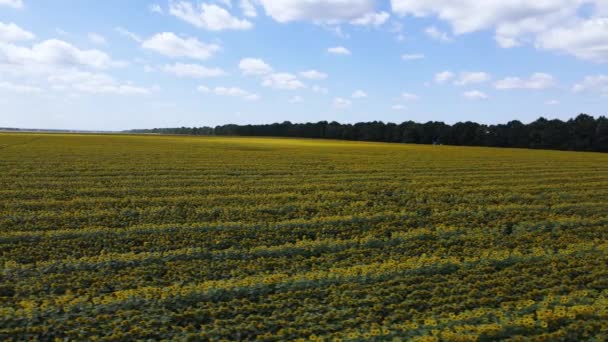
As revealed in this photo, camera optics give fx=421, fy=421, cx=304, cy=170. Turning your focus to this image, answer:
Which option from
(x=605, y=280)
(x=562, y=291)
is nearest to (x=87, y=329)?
(x=562, y=291)

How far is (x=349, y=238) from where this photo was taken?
9.39 metres

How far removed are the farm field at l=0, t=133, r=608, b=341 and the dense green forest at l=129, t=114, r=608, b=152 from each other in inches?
2649

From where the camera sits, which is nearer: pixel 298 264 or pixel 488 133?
pixel 298 264

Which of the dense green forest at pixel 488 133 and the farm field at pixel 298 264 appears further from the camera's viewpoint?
the dense green forest at pixel 488 133

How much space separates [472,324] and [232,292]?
11.2ft

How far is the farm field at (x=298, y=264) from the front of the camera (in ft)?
17.9

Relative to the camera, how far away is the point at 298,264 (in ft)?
25.1

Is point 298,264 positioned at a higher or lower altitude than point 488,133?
lower

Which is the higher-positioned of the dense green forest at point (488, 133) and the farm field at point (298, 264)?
the dense green forest at point (488, 133)

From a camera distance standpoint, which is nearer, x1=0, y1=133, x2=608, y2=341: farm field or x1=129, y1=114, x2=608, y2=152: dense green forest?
x1=0, y1=133, x2=608, y2=341: farm field

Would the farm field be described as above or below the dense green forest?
below

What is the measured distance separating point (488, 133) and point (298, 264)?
274 feet

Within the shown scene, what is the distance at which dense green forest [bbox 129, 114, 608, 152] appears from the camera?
70.6 meters

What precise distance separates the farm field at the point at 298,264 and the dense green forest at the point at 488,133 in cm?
6727
